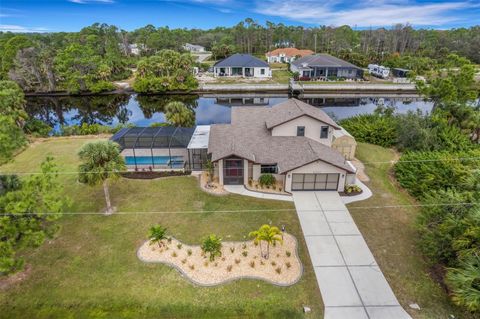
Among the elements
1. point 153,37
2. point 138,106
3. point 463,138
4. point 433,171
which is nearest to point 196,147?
point 433,171

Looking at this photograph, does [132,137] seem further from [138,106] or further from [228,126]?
[138,106]

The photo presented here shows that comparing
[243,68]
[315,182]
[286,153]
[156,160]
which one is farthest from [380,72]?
[156,160]

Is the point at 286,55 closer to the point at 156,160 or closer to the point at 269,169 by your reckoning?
the point at 156,160

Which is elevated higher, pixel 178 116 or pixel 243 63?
pixel 243 63

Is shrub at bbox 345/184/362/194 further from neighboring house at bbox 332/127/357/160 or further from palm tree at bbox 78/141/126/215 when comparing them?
palm tree at bbox 78/141/126/215

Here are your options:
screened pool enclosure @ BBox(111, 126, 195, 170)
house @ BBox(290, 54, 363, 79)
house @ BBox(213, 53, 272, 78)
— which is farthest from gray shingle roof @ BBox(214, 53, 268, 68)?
screened pool enclosure @ BBox(111, 126, 195, 170)
